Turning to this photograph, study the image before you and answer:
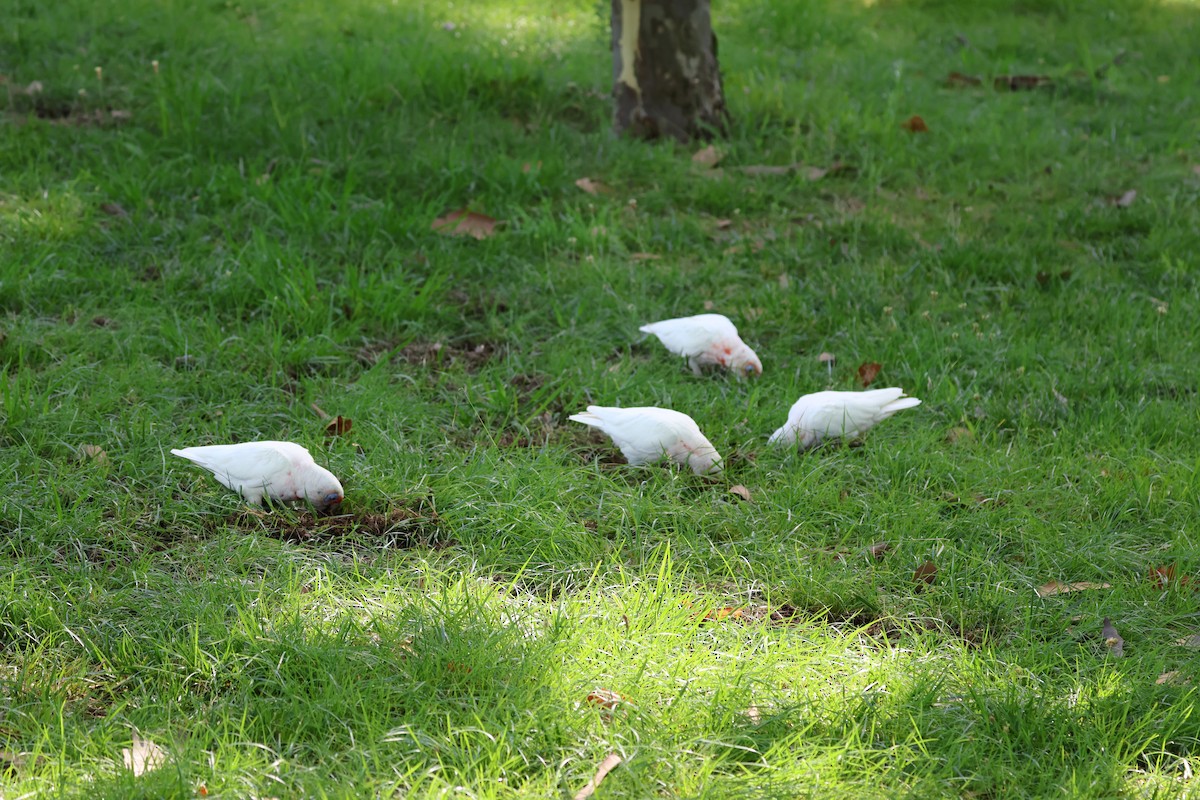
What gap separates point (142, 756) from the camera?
2.09 metres

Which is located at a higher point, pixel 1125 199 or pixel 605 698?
pixel 1125 199

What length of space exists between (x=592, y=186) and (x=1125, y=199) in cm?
262

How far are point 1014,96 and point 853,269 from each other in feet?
9.43

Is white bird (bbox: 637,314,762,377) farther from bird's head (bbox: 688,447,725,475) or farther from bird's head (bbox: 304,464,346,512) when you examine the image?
bird's head (bbox: 304,464,346,512)

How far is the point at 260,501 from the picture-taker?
9.78 feet

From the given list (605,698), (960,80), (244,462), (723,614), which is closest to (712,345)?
(723,614)

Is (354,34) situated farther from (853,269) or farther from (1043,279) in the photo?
(1043,279)

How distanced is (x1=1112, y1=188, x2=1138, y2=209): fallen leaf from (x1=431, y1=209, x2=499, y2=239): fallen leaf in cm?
303

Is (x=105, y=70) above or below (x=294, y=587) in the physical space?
above

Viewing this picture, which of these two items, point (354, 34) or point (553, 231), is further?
point (354, 34)

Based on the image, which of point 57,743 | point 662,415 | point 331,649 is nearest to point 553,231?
point 662,415

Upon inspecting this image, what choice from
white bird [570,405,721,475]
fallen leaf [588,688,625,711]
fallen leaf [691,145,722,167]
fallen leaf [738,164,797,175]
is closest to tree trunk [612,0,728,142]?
fallen leaf [691,145,722,167]

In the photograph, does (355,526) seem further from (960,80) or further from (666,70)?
(960,80)

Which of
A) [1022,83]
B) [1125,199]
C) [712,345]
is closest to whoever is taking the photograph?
[712,345]
